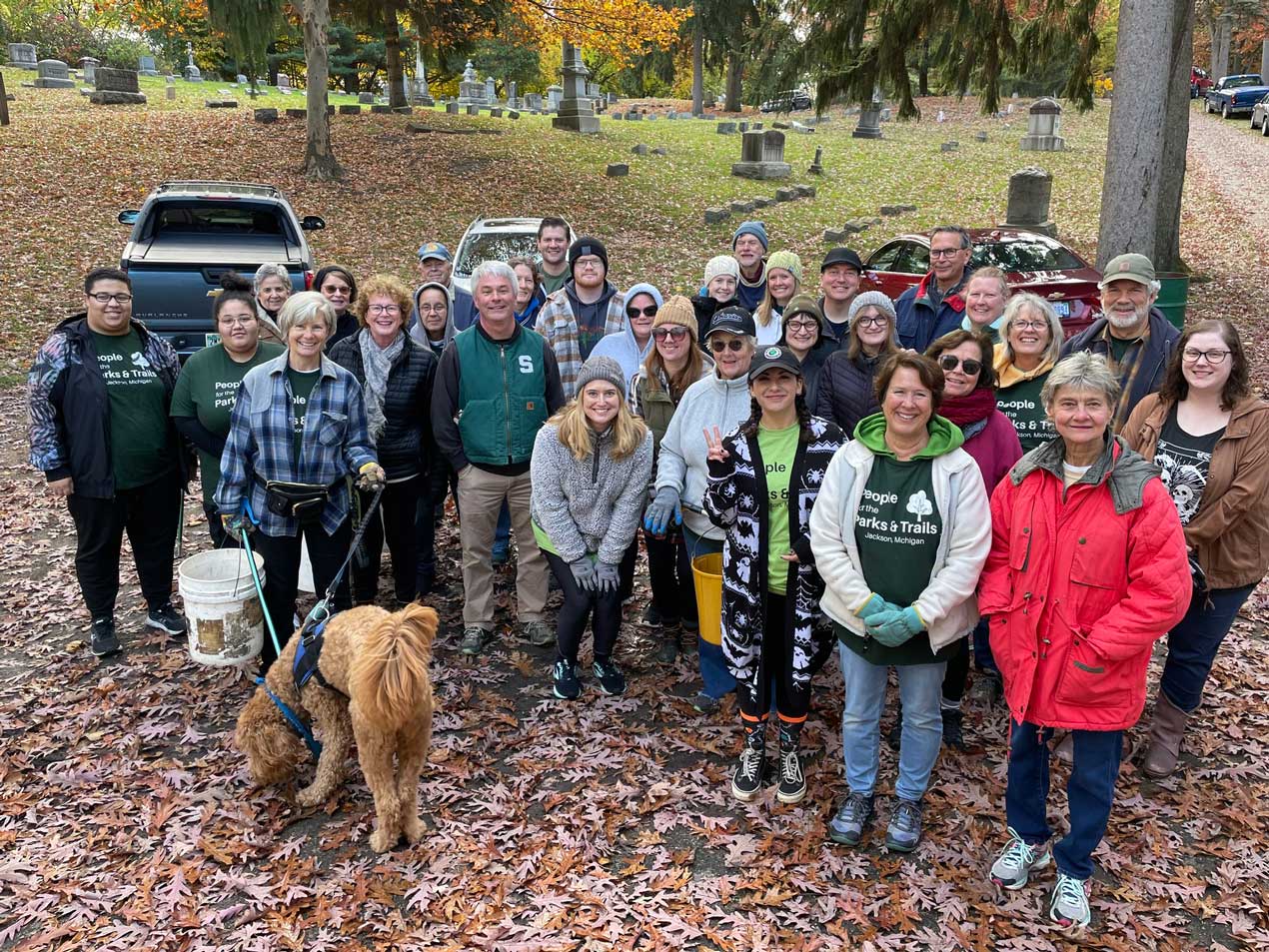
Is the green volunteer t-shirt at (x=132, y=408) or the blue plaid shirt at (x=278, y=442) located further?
the green volunteer t-shirt at (x=132, y=408)

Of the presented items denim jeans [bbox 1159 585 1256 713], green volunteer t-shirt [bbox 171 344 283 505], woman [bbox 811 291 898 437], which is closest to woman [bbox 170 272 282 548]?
green volunteer t-shirt [bbox 171 344 283 505]

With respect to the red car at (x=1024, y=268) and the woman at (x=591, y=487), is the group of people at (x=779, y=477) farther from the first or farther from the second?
the red car at (x=1024, y=268)

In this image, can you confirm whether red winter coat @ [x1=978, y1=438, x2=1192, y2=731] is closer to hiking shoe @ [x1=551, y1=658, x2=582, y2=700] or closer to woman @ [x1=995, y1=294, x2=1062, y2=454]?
woman @ [x1=995, y1=294, x2=1062, y2=454]

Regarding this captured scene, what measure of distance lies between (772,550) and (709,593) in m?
0.58

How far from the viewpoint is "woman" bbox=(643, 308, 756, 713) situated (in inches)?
180

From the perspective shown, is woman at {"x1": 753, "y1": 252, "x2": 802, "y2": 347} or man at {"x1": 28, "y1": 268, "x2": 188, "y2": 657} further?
woman at {"x1": 753, "y1": 252, "x2": 802, "y2": 347}

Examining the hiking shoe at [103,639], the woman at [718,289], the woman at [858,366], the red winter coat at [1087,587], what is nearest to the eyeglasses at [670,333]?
the woman at [858,366]

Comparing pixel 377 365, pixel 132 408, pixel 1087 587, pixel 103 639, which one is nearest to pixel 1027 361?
pixel 1087 587

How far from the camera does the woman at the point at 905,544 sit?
11.5ft

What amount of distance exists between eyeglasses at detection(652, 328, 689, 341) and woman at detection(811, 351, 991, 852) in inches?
65.5

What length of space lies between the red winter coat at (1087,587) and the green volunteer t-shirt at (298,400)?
347 cm

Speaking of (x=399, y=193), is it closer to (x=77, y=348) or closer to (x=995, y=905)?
(x=77, y=348)

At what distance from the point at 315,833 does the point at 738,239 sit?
16.8 ft

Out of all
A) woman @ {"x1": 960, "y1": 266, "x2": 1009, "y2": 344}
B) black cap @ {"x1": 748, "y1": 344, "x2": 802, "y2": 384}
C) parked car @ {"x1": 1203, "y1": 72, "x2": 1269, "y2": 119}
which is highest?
parked car @ {"x1": 1203, "y1": 72, "x2": 1269, "y2": 119}
